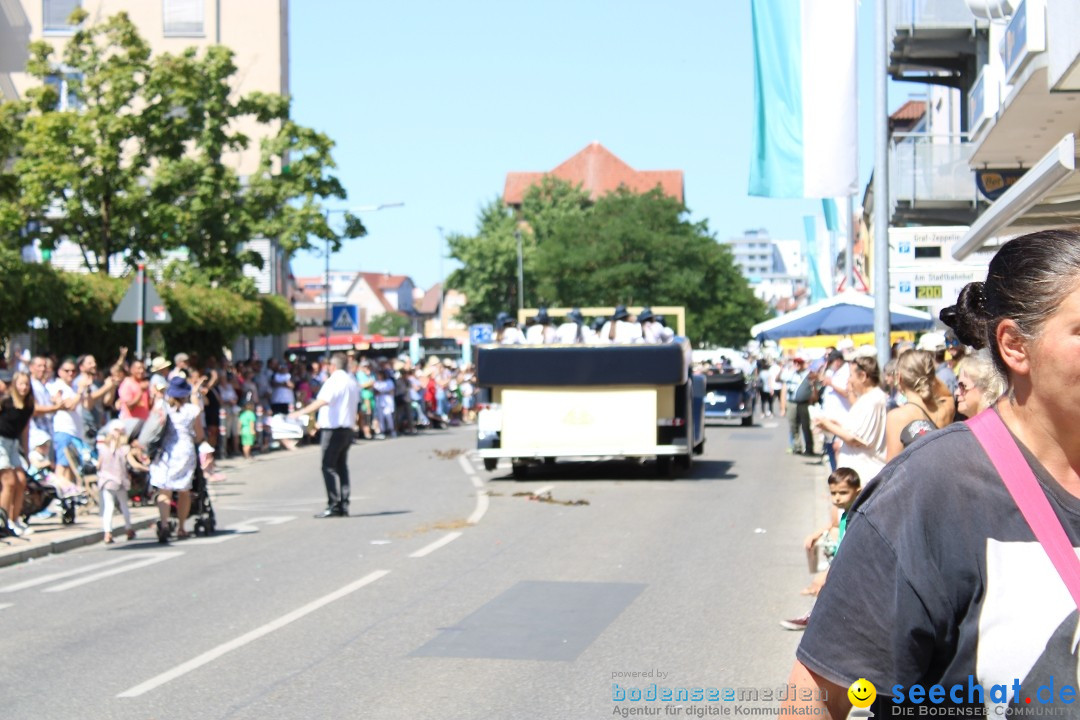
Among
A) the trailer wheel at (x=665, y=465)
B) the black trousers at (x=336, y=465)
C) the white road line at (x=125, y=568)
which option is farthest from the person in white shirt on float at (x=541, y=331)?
the white road line at (x=125, y=568)

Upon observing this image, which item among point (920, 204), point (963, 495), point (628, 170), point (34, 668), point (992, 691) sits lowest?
point (34, 668)

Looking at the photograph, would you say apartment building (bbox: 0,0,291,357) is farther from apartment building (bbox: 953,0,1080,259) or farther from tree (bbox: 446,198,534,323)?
tree (bbox: 446,198,534,323)

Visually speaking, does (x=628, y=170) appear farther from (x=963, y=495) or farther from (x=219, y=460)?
(x=963, y=495)

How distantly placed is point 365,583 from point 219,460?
14657 mm

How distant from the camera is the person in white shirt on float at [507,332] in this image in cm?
2042

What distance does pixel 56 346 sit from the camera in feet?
79.6

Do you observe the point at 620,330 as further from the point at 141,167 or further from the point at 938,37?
the point at 141,167

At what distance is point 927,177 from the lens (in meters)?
22.1

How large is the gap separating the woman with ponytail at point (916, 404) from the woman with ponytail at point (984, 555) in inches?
198

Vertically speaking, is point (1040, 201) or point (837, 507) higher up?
point (1040, 201)

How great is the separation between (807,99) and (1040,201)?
6182 mm

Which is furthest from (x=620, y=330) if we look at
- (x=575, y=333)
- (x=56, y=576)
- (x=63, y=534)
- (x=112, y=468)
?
(x=56, y=576)

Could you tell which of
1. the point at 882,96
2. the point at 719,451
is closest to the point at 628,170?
the point at 719,451

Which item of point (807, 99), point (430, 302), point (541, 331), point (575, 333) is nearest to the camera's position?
point (807, 99)
